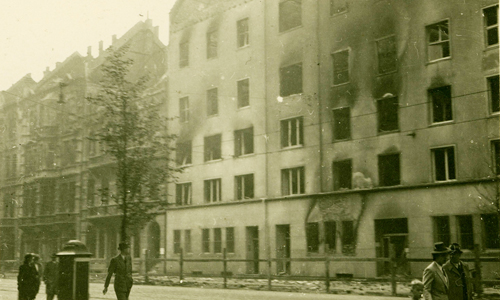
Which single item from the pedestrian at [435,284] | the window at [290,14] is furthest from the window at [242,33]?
the pedestrian at [435,284]

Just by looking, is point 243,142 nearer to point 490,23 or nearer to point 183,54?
point 183,54

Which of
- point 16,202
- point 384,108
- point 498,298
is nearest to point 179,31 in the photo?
point 384,108

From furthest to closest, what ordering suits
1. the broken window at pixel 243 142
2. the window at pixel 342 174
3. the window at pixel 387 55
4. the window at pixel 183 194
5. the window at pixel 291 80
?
1. the window at pixel 183 194
2. the broken window at pixel 243 142
3. the window at pixel 291 80
4. the window at pixel 342 174
5. the window at pixel 387 55

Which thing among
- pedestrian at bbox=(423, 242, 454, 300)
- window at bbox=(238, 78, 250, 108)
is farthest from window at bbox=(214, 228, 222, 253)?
pedestrian at bbox=(423, 242, 454, 300)

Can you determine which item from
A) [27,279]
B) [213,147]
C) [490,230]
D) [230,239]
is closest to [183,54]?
[213,147]

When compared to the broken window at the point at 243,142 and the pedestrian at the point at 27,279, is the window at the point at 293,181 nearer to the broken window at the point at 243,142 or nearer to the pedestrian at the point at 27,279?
A: the broken window at the point at 243,142

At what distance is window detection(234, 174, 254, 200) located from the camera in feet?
135

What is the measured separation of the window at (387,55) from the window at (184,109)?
17.5 m

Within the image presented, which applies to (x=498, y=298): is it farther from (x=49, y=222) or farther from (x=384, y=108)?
(x=49, y=222)

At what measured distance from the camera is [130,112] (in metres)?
28.3

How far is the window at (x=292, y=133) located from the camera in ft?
125

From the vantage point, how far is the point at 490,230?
1123 inches

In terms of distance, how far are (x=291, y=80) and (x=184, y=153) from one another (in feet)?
→ 39.2

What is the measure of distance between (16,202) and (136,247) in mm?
21282
